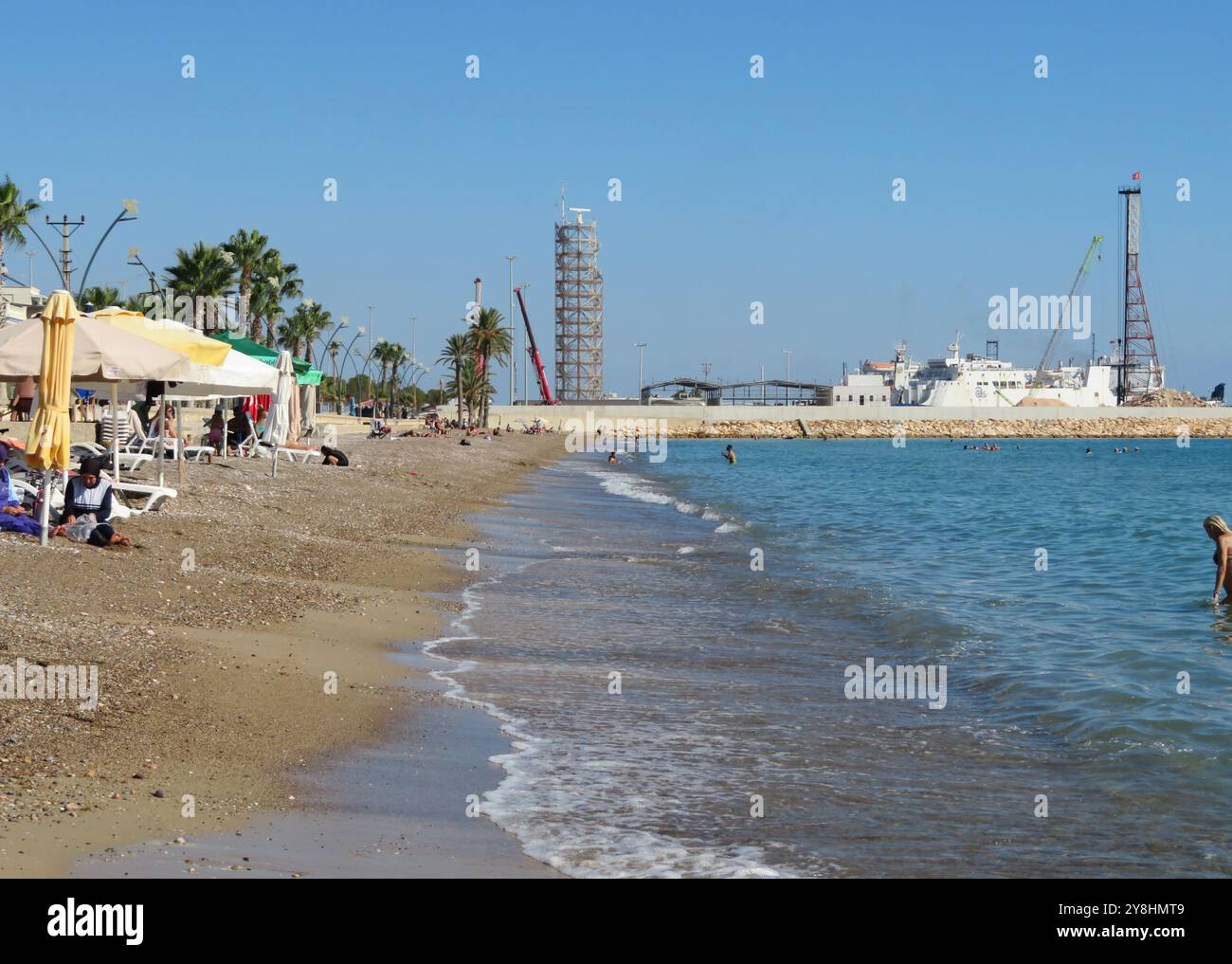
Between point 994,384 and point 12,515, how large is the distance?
514 feet

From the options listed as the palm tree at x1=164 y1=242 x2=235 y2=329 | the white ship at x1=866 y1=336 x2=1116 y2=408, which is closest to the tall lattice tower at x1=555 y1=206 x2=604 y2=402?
the white ship at x1=866 y1=336 x2=1116 y2=408

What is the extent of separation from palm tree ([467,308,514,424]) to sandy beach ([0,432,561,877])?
93.4m

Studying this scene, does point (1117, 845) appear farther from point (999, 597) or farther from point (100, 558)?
point (999, 597)

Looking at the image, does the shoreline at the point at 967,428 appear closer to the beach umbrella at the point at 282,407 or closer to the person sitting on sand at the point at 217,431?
the person sitting on sand at the point at 217,431

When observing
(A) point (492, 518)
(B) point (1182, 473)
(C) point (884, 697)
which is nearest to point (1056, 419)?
(B) point (1182, 473)

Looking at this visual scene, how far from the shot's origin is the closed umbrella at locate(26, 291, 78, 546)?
1205 centimetres

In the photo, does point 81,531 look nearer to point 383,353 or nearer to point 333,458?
point 333,458

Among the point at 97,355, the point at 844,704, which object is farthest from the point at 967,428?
the point at 844,704

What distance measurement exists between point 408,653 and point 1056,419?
14615 cm

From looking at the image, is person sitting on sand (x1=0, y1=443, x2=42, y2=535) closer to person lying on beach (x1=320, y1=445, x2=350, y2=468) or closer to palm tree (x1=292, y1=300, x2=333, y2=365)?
person lying on beach (x1=320, y1=445, x2=350, y2=468)

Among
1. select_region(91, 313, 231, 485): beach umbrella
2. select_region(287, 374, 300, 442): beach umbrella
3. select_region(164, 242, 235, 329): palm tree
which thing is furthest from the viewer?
select_region(164, 242, 235, 329): palm tree

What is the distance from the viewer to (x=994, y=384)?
→ 159m

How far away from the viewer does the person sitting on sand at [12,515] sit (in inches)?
494
